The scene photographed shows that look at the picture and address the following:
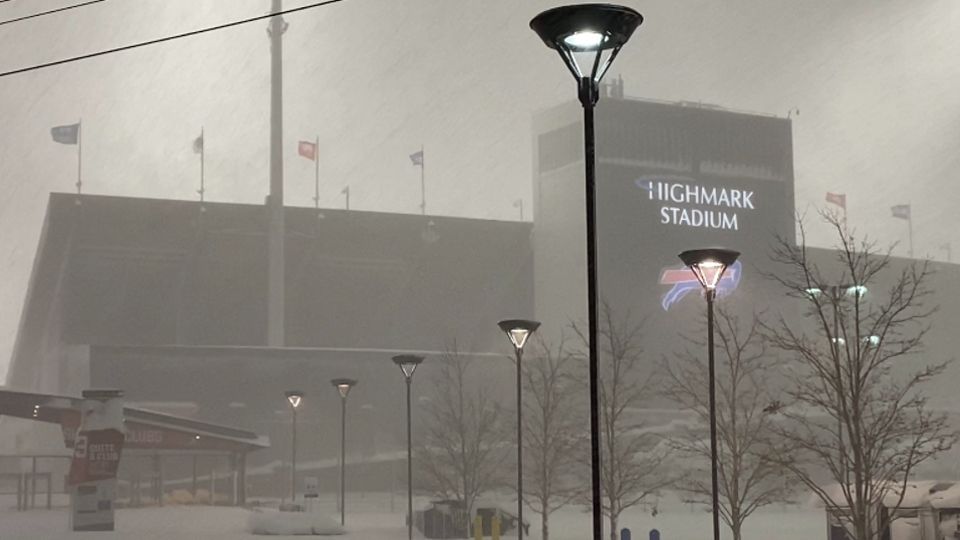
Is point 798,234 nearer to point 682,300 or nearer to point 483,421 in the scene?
point 682,300

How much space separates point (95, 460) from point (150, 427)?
426cm

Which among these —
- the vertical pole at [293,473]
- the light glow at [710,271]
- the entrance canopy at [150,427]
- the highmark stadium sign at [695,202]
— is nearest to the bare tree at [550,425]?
the vertical pole at [293,473]

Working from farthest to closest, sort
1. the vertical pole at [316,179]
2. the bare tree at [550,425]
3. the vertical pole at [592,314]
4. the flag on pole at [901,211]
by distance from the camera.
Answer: the flag on pole at [901,211] < the vertical pole at [316,179] < the bare tree at [550,425] < the vertical pole at [592,314]

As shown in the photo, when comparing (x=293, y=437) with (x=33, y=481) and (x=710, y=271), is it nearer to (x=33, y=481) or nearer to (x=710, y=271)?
(x=33, y=481)

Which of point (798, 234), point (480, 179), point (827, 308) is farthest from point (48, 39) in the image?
point (798, 234)

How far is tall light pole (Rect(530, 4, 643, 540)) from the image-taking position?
600 centimetres

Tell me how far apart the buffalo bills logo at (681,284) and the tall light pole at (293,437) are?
1563 centimetres

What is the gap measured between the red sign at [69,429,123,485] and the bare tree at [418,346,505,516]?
7461mm

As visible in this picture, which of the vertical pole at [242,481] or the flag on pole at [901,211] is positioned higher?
the flag on pole at [901,211]

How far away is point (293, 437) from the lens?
23.2 meters

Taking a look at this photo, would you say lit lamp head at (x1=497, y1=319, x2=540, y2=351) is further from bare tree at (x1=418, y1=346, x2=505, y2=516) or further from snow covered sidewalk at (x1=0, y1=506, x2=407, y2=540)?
bare tree at (x1=418, y1=346, x2=505, y2=516)

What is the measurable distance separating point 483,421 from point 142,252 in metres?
8.18

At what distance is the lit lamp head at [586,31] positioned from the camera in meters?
6.02

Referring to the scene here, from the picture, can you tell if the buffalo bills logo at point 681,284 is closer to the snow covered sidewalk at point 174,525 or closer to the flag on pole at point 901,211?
the flag on pole at point 901,211
